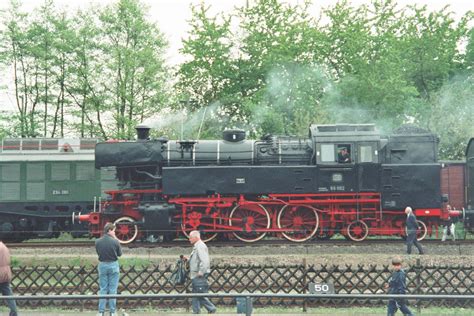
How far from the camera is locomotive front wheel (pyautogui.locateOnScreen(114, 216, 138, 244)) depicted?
23.6 metres

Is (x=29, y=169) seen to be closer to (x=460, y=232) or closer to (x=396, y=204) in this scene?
(x=396, y=204)

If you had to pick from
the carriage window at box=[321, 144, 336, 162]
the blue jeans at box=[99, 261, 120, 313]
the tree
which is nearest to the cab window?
the carriage window at box=[321, 144, 336, 162]

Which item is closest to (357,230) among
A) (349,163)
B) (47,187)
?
(349,163)

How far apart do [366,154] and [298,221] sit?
10.2 ft

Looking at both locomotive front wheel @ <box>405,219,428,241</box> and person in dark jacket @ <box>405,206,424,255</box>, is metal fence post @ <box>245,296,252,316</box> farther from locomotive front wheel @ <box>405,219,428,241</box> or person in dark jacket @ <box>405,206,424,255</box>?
locomotive front wheel @ <box>405,219,428,241</box>

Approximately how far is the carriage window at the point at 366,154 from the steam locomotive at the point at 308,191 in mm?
32

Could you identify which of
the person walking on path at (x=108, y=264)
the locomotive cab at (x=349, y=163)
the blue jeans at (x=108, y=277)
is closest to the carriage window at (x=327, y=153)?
the locomotive cab at (x=349, y=163)

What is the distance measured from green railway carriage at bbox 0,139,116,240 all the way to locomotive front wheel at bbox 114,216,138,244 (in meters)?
5.19

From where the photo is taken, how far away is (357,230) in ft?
76.4

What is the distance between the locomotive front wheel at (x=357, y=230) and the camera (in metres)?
23.2

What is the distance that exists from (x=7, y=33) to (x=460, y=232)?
26407mm

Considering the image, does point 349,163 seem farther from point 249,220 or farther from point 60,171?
point 60,171

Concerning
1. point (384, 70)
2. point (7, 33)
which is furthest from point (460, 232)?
point (7, 33)

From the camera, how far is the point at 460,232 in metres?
29.0
